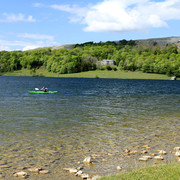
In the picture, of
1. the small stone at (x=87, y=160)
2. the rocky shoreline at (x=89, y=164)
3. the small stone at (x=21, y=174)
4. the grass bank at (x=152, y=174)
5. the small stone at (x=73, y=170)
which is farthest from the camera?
the small stone at (x=87, y=160)

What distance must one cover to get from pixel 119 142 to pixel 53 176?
6958mm

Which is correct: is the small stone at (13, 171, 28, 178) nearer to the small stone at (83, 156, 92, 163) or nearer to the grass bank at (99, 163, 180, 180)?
the small stone at (83, 156, 92, 163)

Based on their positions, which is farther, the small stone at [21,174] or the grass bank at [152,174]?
the small stone at [21,174]

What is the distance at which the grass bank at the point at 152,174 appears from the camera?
964 centimetres

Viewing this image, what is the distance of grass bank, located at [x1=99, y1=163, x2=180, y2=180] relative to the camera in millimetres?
9641

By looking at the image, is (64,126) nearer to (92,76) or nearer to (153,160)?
(153,160)

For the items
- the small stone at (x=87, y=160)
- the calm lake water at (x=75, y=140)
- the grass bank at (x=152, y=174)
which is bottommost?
the calm lake water at (x=75, y=140)

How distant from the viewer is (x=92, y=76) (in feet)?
652

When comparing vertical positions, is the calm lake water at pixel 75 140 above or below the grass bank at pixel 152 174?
below

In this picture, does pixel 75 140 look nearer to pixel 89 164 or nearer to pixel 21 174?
pixel 89 164

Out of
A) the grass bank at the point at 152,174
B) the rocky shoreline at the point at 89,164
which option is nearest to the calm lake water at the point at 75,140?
the rocky shoreline at the point at 89,164

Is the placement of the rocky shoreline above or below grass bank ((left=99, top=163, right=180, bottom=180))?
below

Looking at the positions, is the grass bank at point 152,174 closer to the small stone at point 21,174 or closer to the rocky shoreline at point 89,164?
the rocky shoreline at point 89,164

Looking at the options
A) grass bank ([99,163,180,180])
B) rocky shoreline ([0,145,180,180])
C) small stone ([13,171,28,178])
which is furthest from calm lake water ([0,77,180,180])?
grass bank ([99,163,180,180])
